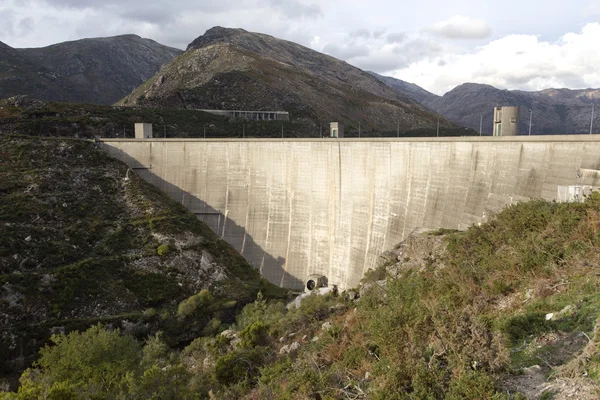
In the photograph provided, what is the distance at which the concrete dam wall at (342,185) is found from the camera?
22.1 metres

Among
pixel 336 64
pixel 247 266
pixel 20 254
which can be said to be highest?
pixel 336 64

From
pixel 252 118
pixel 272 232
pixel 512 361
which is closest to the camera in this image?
pixel 512 361

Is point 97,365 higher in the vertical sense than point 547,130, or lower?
lower

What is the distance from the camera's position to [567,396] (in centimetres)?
720

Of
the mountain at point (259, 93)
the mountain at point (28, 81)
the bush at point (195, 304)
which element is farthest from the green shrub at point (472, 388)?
the mountain at point (28, 81)

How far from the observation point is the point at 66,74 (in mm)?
176000

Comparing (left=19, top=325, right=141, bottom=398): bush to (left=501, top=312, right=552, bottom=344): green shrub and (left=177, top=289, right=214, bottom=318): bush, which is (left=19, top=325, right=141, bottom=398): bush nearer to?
(left=177, top=289, right=214, bottom=318): bush

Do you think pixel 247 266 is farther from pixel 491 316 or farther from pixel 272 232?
pixel 491 316

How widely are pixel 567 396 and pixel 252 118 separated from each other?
3223 inches

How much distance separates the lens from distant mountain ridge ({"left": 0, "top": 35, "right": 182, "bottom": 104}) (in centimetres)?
13262

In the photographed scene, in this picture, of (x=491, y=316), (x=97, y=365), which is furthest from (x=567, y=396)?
(x=97, y=365)

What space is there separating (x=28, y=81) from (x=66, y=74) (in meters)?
46.9

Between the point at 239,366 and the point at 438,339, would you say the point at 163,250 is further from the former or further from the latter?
the point at 438,339

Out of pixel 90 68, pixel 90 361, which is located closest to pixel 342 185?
pixel 90 361
